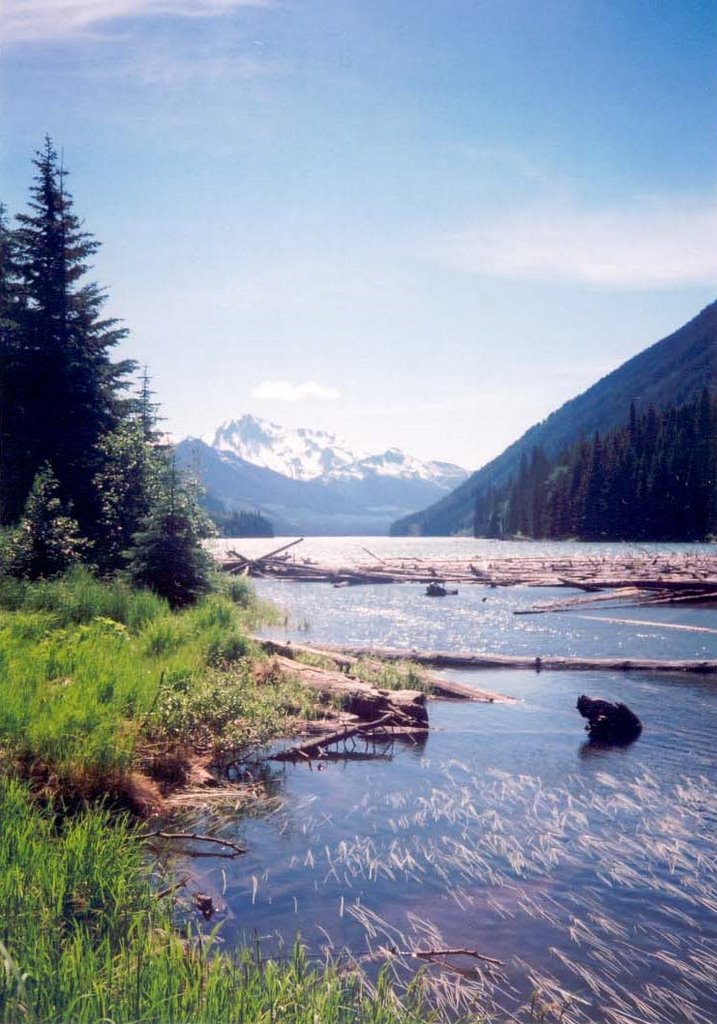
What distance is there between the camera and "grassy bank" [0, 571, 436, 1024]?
11.9 feet

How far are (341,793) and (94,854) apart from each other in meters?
4.36

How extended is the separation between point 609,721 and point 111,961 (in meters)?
10.5

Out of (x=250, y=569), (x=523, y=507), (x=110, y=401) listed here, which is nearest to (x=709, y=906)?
(x=110, y=401)

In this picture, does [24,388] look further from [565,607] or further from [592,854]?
[565,607]

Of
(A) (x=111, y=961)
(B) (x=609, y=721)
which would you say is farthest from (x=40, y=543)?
(A) (x=111, y=961)

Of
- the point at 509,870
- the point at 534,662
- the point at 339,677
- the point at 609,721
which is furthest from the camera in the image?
the point at 534,662

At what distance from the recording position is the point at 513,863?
726cm

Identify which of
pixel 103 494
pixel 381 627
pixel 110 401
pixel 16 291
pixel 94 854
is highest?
pixel 16 291

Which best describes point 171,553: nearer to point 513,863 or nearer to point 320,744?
point 320,744

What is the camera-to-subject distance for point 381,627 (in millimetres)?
29609

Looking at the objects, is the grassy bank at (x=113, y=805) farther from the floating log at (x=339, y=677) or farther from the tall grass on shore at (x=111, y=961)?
the floating log at (x=339, y=677)

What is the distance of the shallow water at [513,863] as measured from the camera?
5488mm

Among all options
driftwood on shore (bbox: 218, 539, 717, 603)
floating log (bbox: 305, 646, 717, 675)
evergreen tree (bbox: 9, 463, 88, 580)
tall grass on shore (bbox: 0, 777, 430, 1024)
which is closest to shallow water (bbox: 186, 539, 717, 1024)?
tall grass on shore (bbox: 0, 777, 430, 1024)

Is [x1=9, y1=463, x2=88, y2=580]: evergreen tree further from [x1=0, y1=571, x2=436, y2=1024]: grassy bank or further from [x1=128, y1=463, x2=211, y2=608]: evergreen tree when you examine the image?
[x1=0, y1=571, x2=436, y2=1024]: grassy bank
